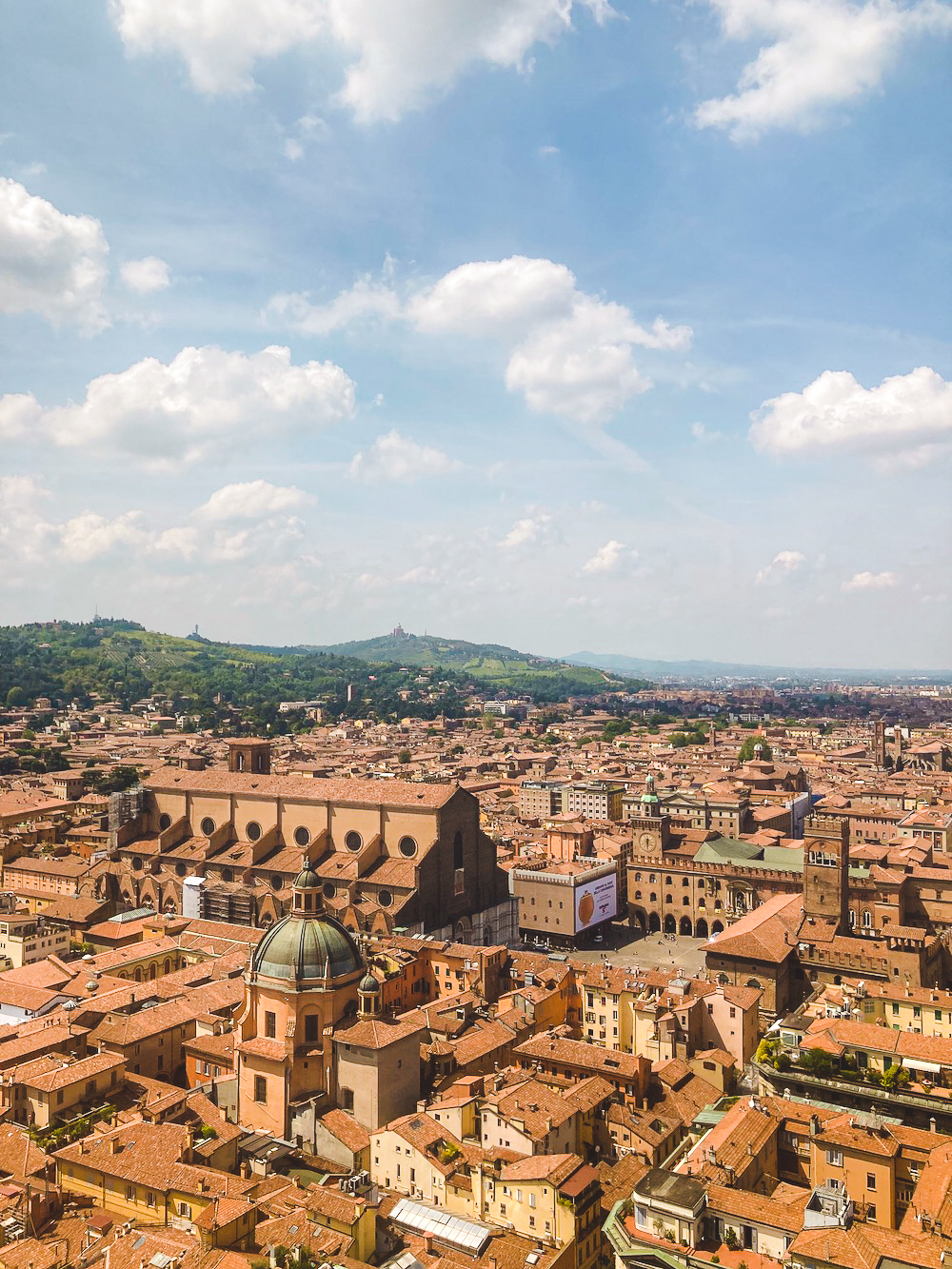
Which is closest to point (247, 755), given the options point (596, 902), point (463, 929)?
point (463, 929)

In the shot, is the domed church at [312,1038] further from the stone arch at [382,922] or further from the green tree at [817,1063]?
the stone arch at [382,922]

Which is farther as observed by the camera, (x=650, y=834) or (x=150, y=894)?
(x=650, y=834)

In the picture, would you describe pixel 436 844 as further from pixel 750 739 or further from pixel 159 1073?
pixel 750 739

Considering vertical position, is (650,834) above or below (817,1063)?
above

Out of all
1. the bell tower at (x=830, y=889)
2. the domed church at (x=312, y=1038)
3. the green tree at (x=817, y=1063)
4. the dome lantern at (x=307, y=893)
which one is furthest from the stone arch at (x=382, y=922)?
the green tree at (x=817, y=1063)

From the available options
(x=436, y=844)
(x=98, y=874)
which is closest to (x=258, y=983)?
(x=436, y=844)

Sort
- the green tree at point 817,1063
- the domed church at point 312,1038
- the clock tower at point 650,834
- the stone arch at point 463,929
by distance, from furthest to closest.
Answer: the clock tower at point 650,834, the stone arch at point 463,929, the green tree at point 817,1063, the domed church at point 312,1038

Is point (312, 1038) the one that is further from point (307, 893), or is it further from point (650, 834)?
point (650, 834)
